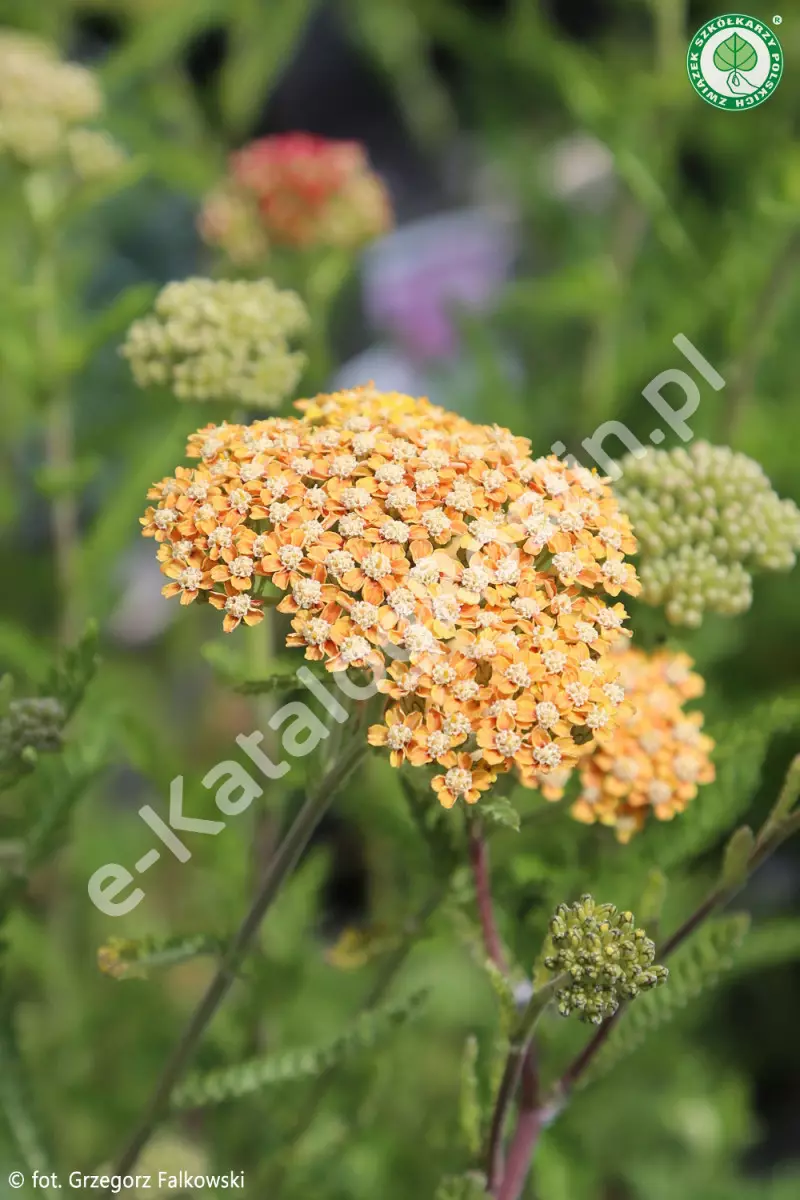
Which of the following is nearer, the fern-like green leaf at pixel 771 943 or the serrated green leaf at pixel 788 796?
the serrated green leaf at pixel 788 796

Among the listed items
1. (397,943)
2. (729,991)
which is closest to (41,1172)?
(397,943)

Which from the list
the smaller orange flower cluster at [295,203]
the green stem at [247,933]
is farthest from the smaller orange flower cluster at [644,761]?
the smaller orange flower cluster at [295,203]

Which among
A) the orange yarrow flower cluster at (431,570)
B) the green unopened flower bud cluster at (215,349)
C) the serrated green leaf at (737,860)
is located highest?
the green unopened flower bud cluster at (215,349)

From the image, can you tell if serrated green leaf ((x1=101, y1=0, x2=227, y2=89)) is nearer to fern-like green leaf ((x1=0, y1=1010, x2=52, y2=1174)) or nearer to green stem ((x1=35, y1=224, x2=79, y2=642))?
green stem ((x1=35, y1=224, x2=79, y2=642))

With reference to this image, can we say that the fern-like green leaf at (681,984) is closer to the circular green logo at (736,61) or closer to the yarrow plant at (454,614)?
the yarrow plant at (454,614)

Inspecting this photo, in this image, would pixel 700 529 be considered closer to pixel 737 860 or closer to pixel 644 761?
pixel 644 761

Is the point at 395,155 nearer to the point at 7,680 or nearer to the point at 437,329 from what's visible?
the point at 437,329

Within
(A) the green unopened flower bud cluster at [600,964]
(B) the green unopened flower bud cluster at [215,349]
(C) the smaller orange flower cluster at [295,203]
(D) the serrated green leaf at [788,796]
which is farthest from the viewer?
(C) the smaller orange flower cluster at [295,203]
